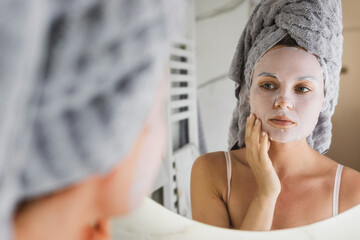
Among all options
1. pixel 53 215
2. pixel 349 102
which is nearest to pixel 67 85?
pixel 53 215

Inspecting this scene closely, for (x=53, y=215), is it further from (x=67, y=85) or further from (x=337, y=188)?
(x=337, y=188)

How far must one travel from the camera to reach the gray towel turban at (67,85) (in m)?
0.13

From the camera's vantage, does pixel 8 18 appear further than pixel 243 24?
No

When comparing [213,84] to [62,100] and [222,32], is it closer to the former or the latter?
[222,32]

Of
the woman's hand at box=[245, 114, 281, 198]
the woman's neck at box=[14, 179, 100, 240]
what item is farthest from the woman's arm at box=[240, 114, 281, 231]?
the woman's neck at box=[14, 179, 100, 240]

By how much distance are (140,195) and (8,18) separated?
4.3 inches

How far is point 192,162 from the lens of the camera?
1.38 feet

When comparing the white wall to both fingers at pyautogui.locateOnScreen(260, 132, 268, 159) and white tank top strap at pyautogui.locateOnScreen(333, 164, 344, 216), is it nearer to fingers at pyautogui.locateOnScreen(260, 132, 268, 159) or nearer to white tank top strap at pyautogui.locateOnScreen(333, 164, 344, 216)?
fingers at pyautogui.locateOnScreen(260, 132, 268, 159)

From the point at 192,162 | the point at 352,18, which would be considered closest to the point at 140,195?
the point at 192,162

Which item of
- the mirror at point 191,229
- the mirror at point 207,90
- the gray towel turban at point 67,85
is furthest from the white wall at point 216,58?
the gray towel turban at point 67,85

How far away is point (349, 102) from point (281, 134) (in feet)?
0.35

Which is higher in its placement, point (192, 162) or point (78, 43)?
point (78, 43)

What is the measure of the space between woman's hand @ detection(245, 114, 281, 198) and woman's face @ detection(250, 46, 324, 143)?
0.01m

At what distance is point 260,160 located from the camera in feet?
1.39
